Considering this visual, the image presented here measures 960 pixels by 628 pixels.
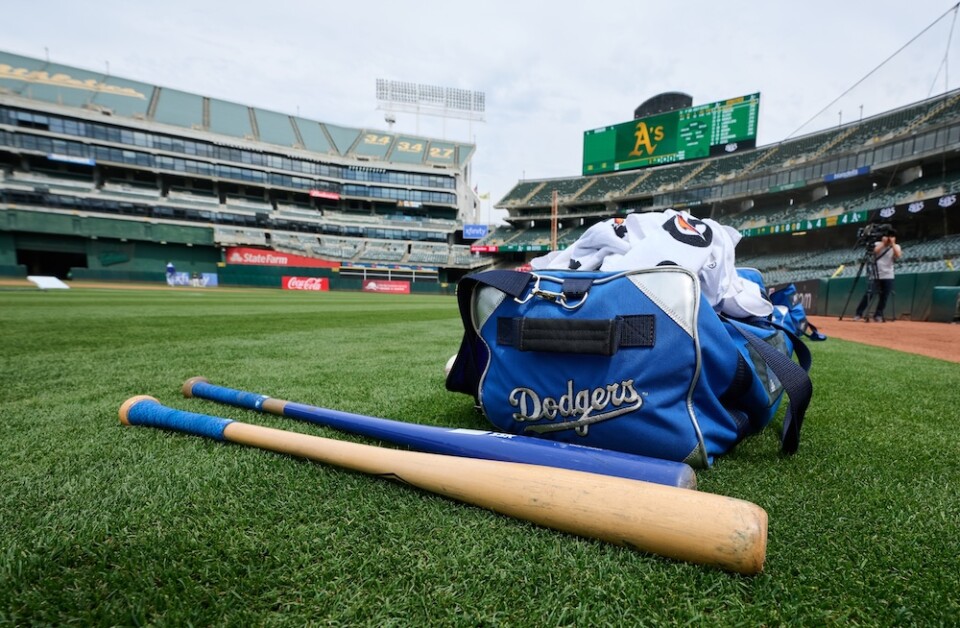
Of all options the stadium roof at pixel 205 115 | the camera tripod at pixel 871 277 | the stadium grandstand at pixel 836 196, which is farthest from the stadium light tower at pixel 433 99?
the camera tripod at pixel 871 277

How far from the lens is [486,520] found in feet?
3.21

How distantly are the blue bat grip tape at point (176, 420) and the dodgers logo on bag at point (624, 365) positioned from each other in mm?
926

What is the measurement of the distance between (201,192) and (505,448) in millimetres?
42825

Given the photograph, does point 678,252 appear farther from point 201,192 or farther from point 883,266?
point 201,192

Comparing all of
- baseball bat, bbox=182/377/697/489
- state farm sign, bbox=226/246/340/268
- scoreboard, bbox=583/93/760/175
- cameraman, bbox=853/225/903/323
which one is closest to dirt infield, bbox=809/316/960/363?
cameraman, bbox=853/225/903/323

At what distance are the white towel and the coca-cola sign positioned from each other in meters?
30.0

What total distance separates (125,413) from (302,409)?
2.20 feet

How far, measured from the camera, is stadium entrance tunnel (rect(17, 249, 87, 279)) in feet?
98.9

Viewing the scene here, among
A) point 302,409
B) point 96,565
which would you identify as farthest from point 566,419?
point 96,565

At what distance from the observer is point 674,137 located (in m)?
29.6

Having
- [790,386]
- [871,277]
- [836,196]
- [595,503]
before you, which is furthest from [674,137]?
[595,503]

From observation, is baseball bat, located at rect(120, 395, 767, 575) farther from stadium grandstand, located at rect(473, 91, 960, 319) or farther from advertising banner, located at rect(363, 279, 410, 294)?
advertising banner, located at rect(363, 279, 410, 294)

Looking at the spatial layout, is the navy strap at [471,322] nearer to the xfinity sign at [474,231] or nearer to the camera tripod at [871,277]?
the camera tripod at [871,277]

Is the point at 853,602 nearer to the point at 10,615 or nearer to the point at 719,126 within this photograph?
the point at 10,615
